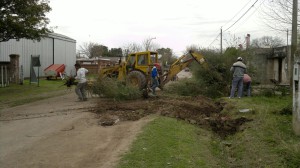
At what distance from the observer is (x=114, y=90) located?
16.6m

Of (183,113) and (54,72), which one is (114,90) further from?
(54,72)

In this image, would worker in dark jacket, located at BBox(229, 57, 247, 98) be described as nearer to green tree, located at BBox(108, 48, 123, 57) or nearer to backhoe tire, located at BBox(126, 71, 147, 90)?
backhoe tire, located at BBox(126, 71, 147, 90)

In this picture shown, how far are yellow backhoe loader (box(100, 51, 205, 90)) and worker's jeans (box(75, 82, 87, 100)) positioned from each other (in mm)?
2559

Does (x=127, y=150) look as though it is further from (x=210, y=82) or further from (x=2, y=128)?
(x=210, y=82)

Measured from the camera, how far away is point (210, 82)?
62.3 feet

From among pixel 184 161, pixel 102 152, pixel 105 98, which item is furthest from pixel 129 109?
pixel 184 161

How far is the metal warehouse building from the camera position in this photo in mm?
34678

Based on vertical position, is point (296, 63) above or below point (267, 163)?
above

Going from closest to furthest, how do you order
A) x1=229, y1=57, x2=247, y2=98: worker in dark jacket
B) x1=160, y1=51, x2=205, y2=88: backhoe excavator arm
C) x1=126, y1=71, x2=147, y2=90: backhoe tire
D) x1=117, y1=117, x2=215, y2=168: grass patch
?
1. x1=117, y1=117, x2=215, y2=168: grass patch
2. x1=229, y1=57, x2=247, y2=98: worker in dark jacket
3. x1=160, y1=51, x2=205, y2=88: backhoe excavator arm
4. x1=126, y1=71, x2=147, y2=90: backhoe tire

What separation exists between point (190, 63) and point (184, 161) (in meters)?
14.3

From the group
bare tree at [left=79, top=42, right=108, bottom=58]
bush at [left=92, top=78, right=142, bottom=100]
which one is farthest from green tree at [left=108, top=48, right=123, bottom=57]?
bush at [left=92, top=78, right=142, bottom=100]

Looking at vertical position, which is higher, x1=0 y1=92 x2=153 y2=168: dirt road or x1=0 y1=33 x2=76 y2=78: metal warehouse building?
x1=0 y1=33 x2=76 y2=78: metal warehouse building

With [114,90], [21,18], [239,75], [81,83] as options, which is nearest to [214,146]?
[239,75]

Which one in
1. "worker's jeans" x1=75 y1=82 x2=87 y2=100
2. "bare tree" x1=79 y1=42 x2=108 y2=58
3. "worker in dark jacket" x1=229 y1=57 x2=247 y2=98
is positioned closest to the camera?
"worker in dark jacket" x1=229 y1=57 x2=247 y2=98
